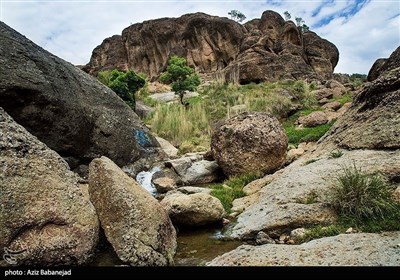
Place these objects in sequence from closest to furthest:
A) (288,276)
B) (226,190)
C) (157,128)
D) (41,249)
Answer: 1. (288,276)
2. (41,249)
3. (226,190)
4. (157,128)

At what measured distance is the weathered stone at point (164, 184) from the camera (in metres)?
10.5

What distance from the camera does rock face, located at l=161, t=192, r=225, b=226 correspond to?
6527mm

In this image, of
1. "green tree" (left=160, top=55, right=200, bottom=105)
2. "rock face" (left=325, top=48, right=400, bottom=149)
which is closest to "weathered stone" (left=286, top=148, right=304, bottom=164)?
"rock face" (left=325, top=48, right=400, bottom=149)

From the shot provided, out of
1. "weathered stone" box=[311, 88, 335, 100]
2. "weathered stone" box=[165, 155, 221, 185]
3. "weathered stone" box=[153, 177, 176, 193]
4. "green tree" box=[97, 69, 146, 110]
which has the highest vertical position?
"green tree" box=[97, 69, 146, 110]

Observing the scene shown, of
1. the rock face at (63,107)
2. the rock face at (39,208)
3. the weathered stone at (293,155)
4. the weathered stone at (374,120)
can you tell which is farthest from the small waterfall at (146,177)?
the rock face at (39,208)

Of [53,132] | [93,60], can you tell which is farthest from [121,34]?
[53,132]

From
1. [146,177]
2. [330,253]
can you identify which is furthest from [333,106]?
[330,253]

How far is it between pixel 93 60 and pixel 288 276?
67062 millimetres

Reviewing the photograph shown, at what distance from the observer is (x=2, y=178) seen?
478cm

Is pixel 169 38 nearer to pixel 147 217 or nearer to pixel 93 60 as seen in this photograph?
pixel 93 60

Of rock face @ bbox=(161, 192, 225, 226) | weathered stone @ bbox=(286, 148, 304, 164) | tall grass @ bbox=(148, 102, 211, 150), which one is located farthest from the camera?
tall grass @ bbox=(148, 102, 211, 150)

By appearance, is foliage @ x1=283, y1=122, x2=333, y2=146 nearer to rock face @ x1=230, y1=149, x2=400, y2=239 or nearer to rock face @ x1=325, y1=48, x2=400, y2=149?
rock face @ x1=325, y1=48, x2=400, y2=149

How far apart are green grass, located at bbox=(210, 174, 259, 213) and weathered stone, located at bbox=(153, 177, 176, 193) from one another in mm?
1728

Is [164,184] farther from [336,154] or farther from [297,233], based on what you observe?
[297,233]
